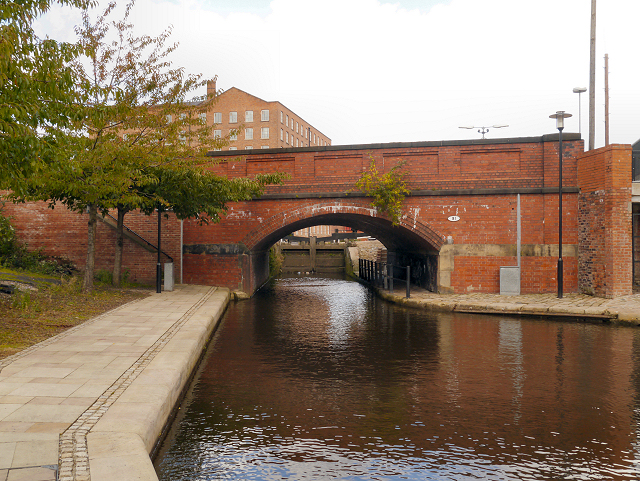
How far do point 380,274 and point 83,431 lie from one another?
1600cm

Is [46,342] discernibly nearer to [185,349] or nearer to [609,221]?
[185,349]

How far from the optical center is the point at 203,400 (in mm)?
5629

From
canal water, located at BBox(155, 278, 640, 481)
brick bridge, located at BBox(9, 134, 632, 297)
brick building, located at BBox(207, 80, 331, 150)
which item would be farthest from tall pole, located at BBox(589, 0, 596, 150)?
brick building, located at BBox(207, 80, 331, 150)

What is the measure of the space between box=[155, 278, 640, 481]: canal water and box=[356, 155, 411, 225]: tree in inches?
223

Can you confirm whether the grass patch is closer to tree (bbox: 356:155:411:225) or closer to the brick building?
tree (bbox: 356:155:411:225)

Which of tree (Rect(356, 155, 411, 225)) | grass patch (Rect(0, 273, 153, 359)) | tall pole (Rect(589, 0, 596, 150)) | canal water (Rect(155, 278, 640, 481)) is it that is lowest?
canal water (Rect(155, 278, 640, 481))

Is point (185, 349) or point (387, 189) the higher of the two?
point (387, 189)

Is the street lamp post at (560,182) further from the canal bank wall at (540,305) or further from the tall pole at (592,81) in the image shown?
the tall pole at (592,81)

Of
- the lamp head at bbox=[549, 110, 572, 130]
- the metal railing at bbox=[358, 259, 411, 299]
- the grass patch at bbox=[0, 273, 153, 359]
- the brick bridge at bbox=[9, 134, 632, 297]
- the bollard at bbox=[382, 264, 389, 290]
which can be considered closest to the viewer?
the grass patch at bbox=[0, 273, 153, 359]

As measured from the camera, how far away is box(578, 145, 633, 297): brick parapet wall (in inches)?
521

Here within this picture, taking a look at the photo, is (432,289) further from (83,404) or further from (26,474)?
(26,474)

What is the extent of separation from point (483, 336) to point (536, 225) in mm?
6544

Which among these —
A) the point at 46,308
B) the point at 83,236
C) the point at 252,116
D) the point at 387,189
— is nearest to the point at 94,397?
the point at 46,308

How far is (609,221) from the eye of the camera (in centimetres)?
1334
